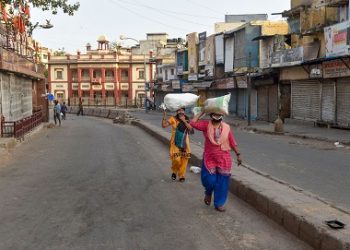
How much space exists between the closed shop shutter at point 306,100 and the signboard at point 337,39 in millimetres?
3879

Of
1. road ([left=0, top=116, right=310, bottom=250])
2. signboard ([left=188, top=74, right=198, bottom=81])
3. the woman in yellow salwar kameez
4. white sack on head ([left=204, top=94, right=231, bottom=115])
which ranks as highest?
signboard ([left=188, top=74, right=198, bottom=81])

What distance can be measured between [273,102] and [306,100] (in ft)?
16.2

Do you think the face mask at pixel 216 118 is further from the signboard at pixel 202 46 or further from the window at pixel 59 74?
the window at pixel 59 74

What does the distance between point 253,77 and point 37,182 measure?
27.3 m

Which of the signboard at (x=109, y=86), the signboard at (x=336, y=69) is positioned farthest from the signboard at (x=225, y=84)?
the signboard at (x=109, y=86)

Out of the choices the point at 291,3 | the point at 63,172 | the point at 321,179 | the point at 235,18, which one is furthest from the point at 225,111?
the point at 235,18

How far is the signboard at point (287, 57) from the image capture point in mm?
27986

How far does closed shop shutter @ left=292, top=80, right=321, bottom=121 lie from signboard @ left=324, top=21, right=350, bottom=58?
12.7ft

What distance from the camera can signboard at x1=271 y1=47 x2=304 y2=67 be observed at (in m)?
28.0

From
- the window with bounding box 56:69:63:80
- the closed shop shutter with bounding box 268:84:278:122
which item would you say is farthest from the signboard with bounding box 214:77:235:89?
the window with bounding box 56:69:63:80

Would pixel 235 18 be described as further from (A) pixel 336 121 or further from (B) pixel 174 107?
(B) pixel 174 107

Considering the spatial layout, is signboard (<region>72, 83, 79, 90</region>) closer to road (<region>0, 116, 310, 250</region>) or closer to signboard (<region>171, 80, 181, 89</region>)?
signboard (<region>171, 80, 181, 89</region>)

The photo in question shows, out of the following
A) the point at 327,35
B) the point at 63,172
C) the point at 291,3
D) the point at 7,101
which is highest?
the point at 291,3

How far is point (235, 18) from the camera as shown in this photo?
60938mm
